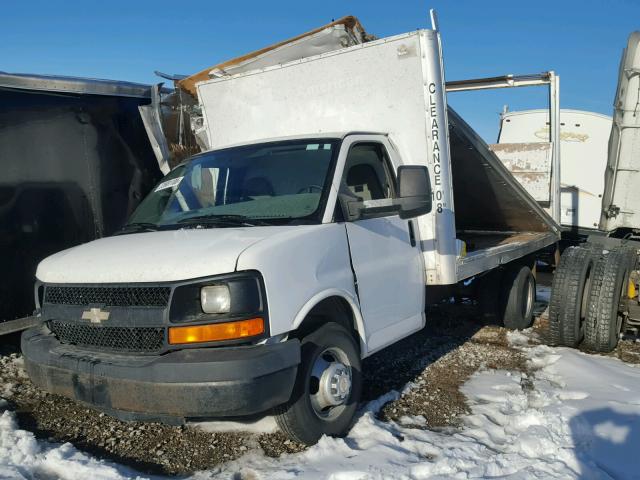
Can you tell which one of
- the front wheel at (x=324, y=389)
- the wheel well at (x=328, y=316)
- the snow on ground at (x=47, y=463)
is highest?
the wheel well at (x=328, y=316)

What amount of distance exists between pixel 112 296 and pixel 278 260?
0.99 meters

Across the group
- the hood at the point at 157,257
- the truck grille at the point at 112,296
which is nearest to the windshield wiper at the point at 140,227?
the hood at the point at 157,257

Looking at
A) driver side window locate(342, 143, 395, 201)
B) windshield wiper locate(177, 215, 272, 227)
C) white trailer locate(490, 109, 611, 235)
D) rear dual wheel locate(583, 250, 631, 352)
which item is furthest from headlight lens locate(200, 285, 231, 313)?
white trailer locate(490, 109, 611, 235)

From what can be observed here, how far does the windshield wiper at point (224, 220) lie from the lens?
12.3ft

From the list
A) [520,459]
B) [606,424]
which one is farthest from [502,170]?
[520,459]

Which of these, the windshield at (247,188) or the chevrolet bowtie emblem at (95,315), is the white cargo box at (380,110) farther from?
the chevrolet bowtie emblem at (95,315)

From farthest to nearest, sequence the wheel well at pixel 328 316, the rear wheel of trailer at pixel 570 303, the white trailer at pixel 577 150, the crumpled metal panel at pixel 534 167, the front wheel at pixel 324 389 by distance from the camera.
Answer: the white trailer at pixel 577 150
the crumpled metal panel at pixel 534 167
the rear wheel of trailer at pixel 570 303
the wheel well at pixel 328 316
the front wheel at pixel 324 389

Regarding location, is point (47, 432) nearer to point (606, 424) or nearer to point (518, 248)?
point (606, 424)

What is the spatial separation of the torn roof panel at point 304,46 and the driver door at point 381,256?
1932mm

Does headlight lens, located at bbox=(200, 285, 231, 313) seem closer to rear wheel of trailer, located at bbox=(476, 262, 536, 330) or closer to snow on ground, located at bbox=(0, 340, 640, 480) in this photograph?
snow on ground, located at bbox=(0, 340, 640, 480)

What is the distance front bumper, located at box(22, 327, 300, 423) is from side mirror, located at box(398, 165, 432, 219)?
1.34m

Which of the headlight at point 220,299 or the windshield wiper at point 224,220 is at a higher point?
the windshield wiper at point 224,220

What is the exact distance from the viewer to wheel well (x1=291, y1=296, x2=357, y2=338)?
360 cm

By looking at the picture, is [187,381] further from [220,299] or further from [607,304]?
[607,304]
